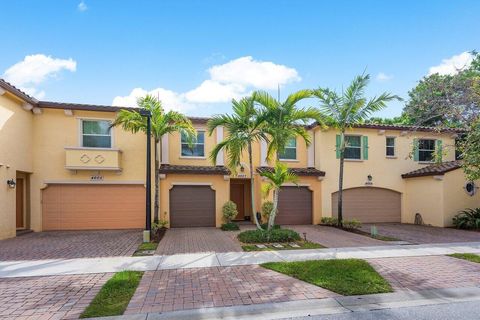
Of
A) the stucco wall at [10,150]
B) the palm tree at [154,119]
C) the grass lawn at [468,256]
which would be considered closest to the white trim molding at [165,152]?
the palm tree at [154,119]

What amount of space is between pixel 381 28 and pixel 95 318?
12.4 metres

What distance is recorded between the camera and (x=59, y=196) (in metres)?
14.1

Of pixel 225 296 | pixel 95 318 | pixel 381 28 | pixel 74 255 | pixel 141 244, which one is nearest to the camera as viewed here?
pixel 95 318

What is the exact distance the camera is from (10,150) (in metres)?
12.0

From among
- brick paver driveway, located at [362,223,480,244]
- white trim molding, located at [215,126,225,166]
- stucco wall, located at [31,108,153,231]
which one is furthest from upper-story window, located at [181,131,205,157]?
brick paver driveway, located at [362,223,480,244]

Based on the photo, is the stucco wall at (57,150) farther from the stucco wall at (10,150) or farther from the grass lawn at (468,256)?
the grass lawn at (468,256)

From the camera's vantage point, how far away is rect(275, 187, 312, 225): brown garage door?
52.5 feet

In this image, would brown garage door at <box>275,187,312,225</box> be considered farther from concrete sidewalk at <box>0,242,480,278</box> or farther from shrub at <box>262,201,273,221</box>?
concrete sidewalk at <box>0,242,480,278</box>

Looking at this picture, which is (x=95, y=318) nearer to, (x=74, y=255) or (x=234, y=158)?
(x=74, y=255)

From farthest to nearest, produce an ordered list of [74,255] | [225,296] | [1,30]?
[1,30]
[74,255]
[225,296]

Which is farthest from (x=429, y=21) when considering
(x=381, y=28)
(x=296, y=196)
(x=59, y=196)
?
(x=59, y=196)

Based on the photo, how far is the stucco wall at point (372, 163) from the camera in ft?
54.5

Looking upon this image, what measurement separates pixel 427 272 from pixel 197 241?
7217 millimetres

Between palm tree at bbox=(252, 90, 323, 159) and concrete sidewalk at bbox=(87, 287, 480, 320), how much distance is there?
613 cm
